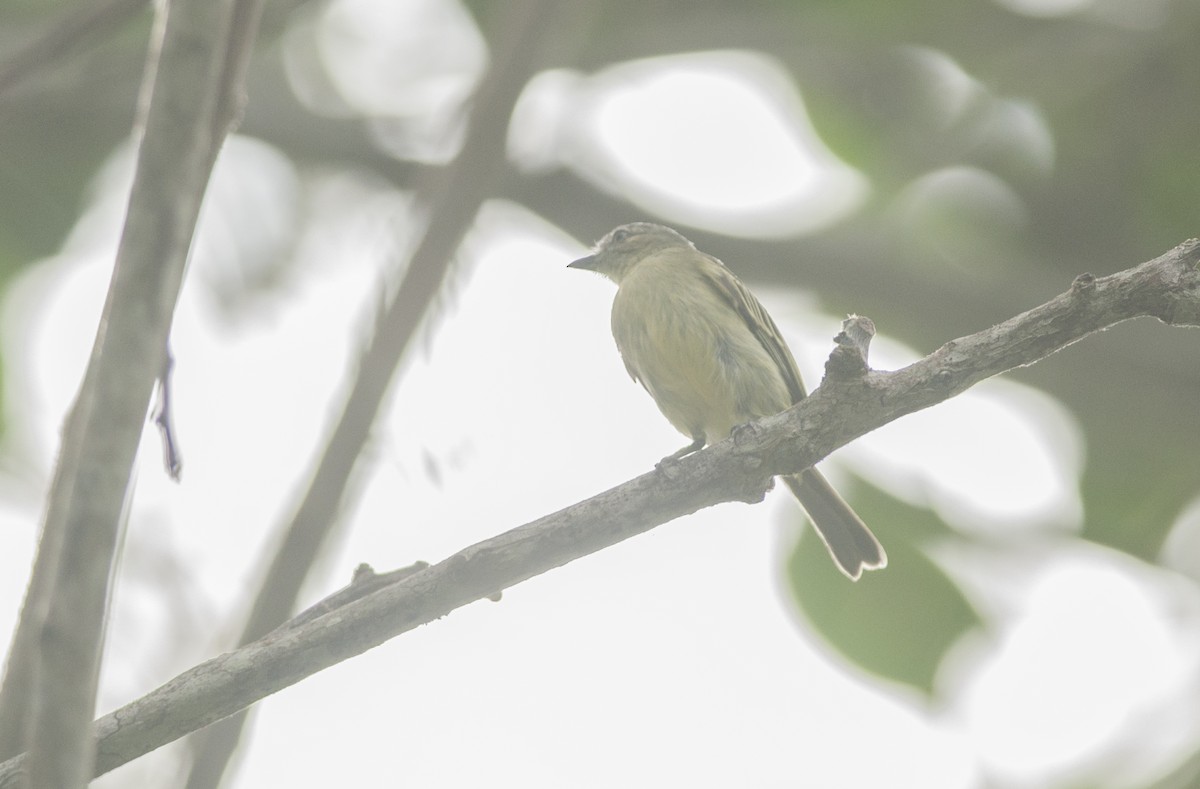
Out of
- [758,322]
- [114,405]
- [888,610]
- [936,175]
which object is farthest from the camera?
[936,175]

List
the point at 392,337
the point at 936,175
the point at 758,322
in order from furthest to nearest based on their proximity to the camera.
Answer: the point at 936,175 → the point at 758,322 → the point at 392,337

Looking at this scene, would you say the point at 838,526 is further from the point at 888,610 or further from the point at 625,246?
the point at 625,246

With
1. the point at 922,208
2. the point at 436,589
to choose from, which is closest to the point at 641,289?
the point at 922,208

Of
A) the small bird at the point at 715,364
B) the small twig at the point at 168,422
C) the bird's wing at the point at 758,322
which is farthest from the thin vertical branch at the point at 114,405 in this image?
the bird's wing at the point at 758,322

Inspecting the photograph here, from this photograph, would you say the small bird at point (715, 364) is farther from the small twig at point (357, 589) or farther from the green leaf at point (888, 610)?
the small twig at point (357, 589)

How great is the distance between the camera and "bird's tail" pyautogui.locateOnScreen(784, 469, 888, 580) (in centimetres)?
492

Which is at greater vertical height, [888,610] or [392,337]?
[888,610]

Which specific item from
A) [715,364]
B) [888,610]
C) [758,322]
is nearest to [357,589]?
[715,364]

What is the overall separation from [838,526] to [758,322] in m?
0.91

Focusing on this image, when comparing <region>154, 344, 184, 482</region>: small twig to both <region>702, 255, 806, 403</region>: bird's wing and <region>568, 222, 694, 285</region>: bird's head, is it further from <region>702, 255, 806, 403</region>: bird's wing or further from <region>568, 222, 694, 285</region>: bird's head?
<region>568, 222, 694, 285</region>: bird's head

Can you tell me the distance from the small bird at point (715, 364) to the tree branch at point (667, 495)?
1970mm

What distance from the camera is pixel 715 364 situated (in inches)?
197

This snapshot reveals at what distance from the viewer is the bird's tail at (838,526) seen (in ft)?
16.1

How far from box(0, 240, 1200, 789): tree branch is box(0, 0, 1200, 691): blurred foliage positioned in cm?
269
